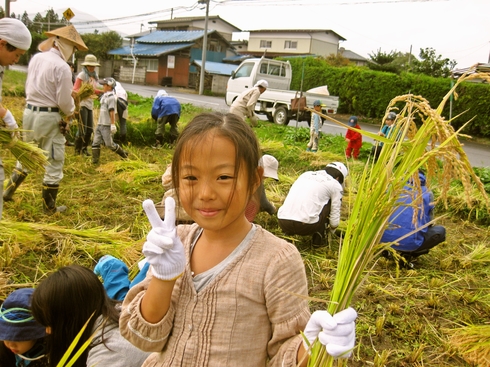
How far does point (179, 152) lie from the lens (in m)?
1.31

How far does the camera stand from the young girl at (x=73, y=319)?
1.97 m


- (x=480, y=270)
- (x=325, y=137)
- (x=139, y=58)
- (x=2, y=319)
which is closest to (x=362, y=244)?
(x=2, y=319)

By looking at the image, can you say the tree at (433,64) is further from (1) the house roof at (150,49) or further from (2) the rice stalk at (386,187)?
(2) the rice stalk at (386,187)

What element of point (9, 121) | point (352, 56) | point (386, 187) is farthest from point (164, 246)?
point (352, 56)

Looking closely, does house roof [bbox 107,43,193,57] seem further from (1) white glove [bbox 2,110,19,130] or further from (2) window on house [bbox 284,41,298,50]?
(1) white glove [bbox 2,110,19,130]

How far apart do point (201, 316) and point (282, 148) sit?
799 cm

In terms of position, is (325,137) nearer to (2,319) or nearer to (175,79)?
(2,319)

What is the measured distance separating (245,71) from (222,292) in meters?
15.7

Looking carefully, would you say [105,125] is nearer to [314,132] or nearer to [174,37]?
[314,132]

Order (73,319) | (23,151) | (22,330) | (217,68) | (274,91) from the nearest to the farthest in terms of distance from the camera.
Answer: (73,319)
(22,330)
(23,151)
(274,91)
(217,68)

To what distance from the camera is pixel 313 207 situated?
4.50 metres

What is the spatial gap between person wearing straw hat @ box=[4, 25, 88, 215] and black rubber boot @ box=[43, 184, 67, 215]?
0.03 m

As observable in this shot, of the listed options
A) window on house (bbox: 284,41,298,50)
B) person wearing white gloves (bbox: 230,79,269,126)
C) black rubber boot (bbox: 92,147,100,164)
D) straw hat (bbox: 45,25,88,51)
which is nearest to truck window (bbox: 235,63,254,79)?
person wearing white gloves (bbox: 230,79,269,126)

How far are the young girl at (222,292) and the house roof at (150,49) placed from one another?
36.4 meters
